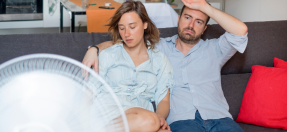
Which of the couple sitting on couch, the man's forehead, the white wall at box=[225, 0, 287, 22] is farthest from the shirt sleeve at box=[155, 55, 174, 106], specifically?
the white wall at box=[225, 0, 287, 22]

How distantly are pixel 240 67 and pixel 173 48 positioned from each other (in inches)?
23.3

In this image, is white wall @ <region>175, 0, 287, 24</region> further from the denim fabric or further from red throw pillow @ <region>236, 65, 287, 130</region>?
the denim fabric

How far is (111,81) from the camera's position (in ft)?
4.64

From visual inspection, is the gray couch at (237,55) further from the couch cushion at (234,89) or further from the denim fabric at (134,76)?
the denim fabric at (134,76)

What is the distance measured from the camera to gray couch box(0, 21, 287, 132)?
160cm

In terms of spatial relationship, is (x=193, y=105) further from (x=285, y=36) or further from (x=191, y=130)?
(x=285, y=36)

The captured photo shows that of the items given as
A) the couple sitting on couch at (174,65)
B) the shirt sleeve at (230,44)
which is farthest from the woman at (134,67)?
the shirt sleeve at (230,44)

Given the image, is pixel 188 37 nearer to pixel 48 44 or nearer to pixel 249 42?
pixel 249 42

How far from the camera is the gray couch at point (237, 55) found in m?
1.60

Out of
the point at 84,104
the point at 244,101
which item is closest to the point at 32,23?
the point at 244,101

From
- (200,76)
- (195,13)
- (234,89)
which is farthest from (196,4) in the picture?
(234,89)

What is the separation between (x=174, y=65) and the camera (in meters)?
1.61

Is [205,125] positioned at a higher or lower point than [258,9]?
lower

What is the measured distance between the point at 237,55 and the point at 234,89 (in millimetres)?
262
